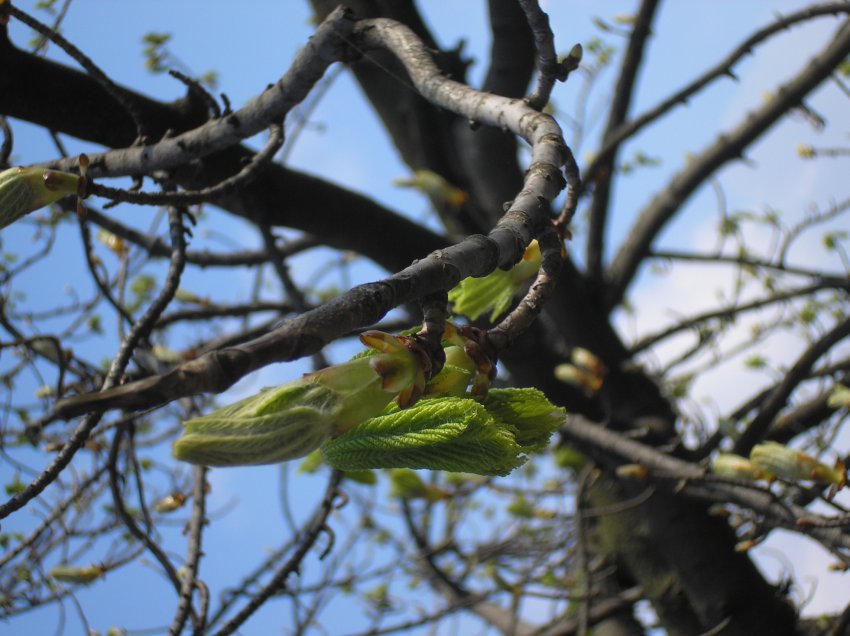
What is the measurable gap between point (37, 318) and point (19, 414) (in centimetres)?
28

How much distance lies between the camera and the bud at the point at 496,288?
88 centimetres

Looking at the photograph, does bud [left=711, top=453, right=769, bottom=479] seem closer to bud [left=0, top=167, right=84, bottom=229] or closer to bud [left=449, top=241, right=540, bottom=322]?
bud [left=449, top=241, right=540, bottom=322]

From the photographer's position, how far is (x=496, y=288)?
893 millimetres

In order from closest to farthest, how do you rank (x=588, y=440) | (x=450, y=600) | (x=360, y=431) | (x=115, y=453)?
(x=360, y=431), (x=115, y=453), (x=588, y=440), (x=450, y=600)

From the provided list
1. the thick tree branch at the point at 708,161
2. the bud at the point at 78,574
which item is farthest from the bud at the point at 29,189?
the thick tree branch at the point at 708,161

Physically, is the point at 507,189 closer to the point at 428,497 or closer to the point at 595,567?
the point at 428,497

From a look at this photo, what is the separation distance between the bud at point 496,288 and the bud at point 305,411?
13.7 inches

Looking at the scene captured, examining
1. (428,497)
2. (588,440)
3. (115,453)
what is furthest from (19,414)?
(588,440)

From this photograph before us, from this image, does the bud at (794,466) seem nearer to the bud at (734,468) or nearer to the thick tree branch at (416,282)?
the bud at (734,468)

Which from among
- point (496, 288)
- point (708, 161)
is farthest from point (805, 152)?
point (496, 288)

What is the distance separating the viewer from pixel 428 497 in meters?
1.82

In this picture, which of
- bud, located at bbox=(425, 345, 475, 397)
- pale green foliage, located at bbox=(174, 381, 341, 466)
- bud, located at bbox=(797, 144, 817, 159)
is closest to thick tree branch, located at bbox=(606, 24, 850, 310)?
bud, located at bbox=(797, 144, 817, 159)

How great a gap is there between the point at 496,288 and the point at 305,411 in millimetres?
434

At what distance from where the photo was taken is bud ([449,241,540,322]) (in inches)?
34.6
